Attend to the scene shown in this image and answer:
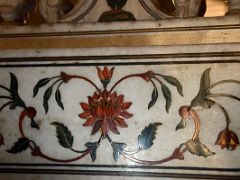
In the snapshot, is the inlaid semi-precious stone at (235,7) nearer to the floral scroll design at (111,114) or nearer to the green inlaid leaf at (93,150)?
the floral scroll design at (111,114)

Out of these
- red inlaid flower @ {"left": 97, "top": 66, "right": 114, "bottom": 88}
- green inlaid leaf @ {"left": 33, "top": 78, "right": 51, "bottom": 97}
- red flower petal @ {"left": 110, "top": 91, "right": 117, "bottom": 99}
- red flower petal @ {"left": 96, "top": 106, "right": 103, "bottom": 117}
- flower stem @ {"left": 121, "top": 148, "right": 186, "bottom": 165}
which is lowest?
flower stem @ {"left": 121, "top": 148, "right": 186, "bottom": 165}

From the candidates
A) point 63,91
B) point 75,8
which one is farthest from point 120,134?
point 75,8

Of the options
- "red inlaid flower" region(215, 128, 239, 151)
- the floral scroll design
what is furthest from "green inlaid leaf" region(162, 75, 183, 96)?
"red inlaid flower" region(215, 128, 239, 151)

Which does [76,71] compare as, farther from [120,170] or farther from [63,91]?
[120,170]

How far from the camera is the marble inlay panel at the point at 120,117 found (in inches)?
23.0

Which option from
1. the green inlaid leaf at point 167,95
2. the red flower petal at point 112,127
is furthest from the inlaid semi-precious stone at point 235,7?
the red flower petal at point 112,127

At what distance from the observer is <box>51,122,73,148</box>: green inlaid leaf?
63 centimetres

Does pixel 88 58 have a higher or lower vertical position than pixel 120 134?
higher

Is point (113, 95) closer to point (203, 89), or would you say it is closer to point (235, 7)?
point (203, 89)

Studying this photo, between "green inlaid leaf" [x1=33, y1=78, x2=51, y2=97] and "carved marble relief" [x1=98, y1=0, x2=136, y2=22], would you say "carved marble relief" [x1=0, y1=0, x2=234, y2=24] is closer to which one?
"carved marble relief" [x1=98, y1=0, x2=136, y2=22]

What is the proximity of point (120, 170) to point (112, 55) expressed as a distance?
0.68 ft

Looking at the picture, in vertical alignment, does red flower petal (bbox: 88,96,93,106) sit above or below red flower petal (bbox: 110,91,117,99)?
below

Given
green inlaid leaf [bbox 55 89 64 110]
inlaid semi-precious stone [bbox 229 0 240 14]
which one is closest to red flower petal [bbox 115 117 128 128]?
green inlaid leaf [bbox 55 89 64 110]

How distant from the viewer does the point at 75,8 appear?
0.65 meters
